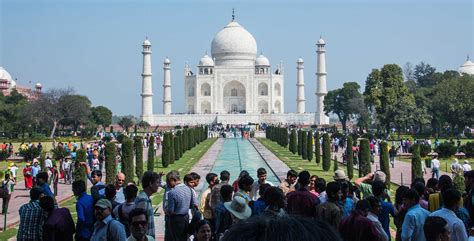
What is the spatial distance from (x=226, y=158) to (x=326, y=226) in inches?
919

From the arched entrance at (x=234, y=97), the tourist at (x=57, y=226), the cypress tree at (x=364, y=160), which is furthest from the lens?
the arched entrance at (x=234, y=97)

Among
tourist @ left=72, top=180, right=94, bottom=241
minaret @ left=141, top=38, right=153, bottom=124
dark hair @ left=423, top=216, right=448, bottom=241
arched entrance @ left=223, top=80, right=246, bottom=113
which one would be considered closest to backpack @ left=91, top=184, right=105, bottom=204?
tourist @ left=72, top=180, right=94, bottom=241

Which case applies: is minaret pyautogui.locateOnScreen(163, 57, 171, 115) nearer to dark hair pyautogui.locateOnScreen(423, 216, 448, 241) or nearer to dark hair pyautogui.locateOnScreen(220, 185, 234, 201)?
dark hair pyautogui.locateOnScreen(220, 185, 234, 201)

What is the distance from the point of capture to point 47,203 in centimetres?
543

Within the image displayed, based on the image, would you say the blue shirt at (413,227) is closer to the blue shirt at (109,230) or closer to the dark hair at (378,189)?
the dark hair at (378,189)

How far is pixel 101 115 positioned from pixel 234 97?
17369mm

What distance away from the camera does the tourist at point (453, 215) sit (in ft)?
15.0

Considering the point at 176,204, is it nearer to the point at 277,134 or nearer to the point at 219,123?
the point at 277,134

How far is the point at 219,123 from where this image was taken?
60.6 metres

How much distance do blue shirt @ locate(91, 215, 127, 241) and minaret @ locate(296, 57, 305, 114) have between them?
201ft

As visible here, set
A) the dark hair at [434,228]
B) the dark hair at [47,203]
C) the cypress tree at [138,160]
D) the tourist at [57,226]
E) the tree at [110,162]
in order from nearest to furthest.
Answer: the dark hair at [434,228] < the tourist at [57,226] < the dark hair at [47,203] < the tree at [110,162] < the cypress tree at [138,160]

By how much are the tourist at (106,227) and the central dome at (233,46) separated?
63.7 meters

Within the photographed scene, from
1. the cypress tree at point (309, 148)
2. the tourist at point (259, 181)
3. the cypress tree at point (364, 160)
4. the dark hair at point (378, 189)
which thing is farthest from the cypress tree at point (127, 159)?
the dark hair at point (378, 189)

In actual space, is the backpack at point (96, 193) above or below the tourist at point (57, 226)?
above
